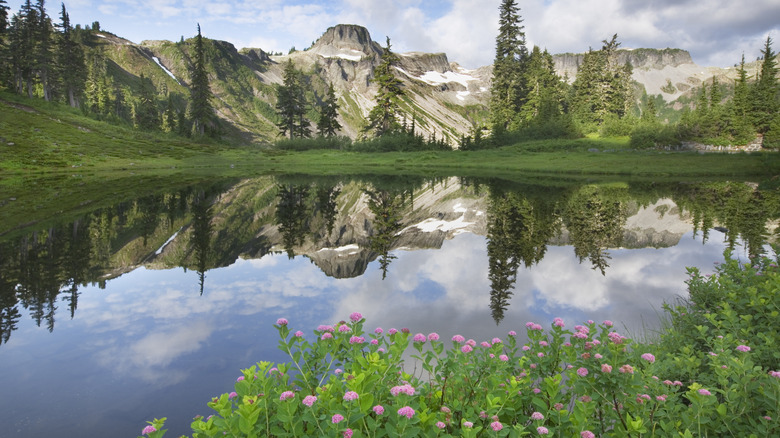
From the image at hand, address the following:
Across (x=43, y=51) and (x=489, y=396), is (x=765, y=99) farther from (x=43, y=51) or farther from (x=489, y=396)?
(x=43, y=51)

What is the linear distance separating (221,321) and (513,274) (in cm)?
756

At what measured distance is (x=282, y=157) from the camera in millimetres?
66125

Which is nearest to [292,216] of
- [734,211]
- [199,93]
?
[734,211]

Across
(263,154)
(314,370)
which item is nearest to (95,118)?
(263,154)

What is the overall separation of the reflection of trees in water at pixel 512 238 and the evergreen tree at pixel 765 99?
6226cm

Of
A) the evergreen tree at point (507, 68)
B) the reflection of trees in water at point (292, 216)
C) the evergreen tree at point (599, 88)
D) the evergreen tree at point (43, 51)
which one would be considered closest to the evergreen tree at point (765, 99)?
the evergreen tree at point (599, 88)

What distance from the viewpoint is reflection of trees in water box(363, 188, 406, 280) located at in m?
13.6

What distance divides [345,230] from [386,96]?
55826mm

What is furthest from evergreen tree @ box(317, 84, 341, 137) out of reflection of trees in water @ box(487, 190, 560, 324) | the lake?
reflection of trees in water @ box(487, 190, 560, 324)

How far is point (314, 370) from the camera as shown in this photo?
3.84 metres

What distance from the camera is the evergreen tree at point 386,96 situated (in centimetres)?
6869

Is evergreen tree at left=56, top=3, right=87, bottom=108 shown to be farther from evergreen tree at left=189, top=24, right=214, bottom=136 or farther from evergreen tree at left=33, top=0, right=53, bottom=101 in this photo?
evergreen tree at left=189, top=24, right=214, bottom=136

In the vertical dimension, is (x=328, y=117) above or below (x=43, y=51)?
below

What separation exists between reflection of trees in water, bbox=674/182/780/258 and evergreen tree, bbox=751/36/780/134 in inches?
1794
